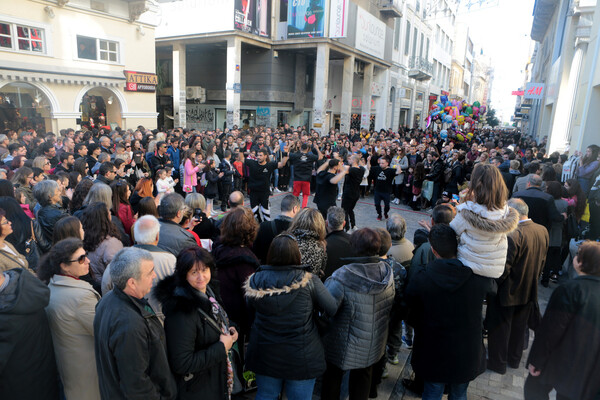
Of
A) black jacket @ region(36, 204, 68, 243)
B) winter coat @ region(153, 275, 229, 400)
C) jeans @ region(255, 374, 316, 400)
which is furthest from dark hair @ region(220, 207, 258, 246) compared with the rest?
black jacket @ region(36, 204, 68, 243)

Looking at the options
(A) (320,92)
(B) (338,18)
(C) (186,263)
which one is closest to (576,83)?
(B) (338,18)

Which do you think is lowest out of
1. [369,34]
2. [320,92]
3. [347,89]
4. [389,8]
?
[320,92]

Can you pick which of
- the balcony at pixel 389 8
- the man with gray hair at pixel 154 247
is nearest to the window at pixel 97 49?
the man with gray hair at pixel 154 247

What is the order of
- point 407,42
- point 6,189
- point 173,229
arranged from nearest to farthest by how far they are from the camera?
point 173,229 → point 6,189 → point 407,42

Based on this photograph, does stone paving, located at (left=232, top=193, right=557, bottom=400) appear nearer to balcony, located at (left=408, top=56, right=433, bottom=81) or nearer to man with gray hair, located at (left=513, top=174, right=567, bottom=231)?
man with gray hair, located at (left=513, top=174, right=567, bottom=231)

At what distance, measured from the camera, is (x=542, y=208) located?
214 inches

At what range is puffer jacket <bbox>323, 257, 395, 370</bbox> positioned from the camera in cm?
274

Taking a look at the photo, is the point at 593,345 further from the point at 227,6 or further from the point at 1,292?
the point at 227,6

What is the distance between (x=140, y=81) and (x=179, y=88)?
15.9 feet

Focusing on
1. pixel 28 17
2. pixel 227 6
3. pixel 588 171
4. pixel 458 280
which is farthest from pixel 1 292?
pixel 227 6

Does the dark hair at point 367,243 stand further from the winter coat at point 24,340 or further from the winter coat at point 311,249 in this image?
the winter coat at point 24,340

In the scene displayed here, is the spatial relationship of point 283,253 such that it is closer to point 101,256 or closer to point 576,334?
point 101,256

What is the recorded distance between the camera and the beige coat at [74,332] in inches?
93.0

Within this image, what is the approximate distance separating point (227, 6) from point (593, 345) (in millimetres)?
20918
